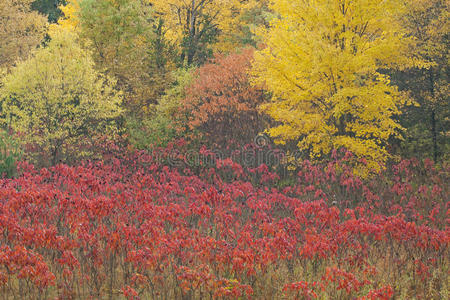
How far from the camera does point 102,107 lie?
64.3 ft

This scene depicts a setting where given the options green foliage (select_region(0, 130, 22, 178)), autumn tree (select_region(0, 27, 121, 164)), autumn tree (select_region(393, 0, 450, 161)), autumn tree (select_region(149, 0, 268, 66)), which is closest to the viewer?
green foliage (select_region(0, 130, 22, 178))

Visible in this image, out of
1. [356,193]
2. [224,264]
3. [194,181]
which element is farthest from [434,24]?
[224,264]

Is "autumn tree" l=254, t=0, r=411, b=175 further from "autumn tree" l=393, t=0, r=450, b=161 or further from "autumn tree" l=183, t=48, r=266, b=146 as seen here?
"autumn tree" l=183, t=48, r=266, b=146

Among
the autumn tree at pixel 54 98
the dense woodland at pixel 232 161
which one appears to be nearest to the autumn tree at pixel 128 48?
the dense woodland at pixel 232 161

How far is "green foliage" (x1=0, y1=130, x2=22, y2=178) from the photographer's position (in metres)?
14.8

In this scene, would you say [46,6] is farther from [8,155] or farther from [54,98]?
[8,155]

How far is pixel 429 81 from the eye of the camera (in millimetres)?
20703

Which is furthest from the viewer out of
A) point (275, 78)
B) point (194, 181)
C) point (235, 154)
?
point (235, 154)

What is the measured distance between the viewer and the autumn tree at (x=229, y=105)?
2069 centimetres

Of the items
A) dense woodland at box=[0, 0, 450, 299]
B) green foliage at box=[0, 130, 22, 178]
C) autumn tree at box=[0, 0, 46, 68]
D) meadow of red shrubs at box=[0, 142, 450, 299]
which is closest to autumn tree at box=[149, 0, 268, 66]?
dense woodland at box=[0, 0, 450, 299]

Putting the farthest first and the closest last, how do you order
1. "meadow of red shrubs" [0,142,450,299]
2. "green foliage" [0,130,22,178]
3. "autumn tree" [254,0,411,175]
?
"autumn tree" [254,0,411,175] → "green foliage" [0,130,22,178] → "meadow of red shrubs" [0,142,450,299]

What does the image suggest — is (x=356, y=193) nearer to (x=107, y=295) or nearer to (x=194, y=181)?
(x=194, y=181)

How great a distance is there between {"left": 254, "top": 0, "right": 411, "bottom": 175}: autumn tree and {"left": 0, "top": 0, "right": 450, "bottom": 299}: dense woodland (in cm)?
7

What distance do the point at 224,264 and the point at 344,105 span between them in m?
9.30
